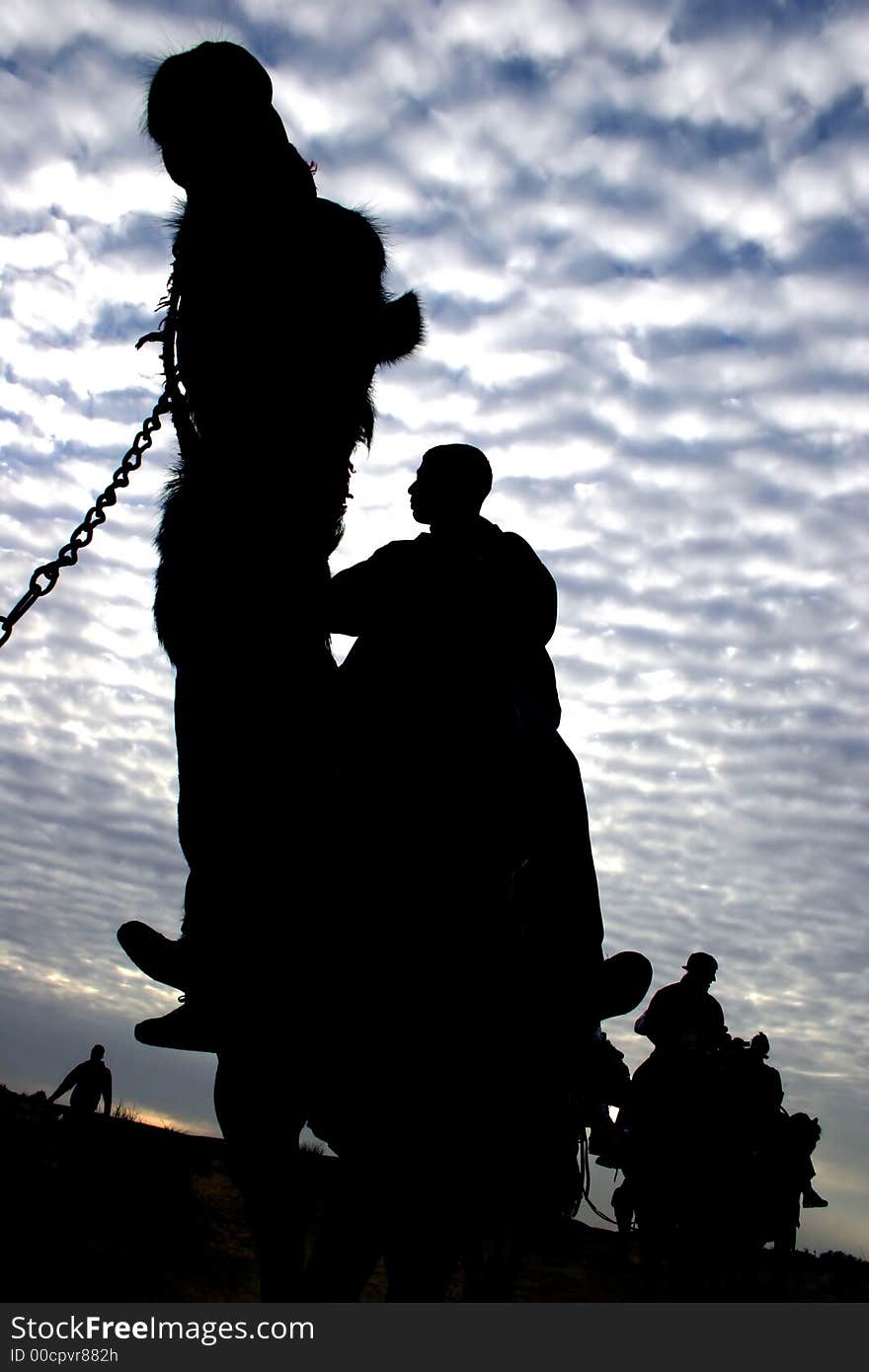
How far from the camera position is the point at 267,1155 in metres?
2.77

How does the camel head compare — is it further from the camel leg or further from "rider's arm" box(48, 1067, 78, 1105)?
"rider's arm" box(48, 1067, 78, 1105)

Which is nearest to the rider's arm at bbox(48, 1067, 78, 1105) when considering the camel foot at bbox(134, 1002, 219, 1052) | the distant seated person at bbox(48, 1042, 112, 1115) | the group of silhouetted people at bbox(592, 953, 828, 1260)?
the distant seated person at bbox(48, 1042, 112, 1115)

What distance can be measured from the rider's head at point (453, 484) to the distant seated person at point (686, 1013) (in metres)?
9.48

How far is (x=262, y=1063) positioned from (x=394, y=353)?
73.5 inches

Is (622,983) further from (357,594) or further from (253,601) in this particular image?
(253,601)

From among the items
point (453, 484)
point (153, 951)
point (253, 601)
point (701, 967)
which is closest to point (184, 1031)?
point (153, 951)

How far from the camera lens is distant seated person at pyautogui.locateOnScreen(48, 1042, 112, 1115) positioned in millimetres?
16953

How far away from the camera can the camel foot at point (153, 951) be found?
2885mm

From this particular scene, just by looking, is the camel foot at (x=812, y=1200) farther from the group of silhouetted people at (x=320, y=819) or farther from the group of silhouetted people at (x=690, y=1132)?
the group of silhouetted people at (x=320, y=819)

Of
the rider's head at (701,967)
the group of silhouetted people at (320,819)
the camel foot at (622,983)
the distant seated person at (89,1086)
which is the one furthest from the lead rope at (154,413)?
the distant seated person at (89,1086)
